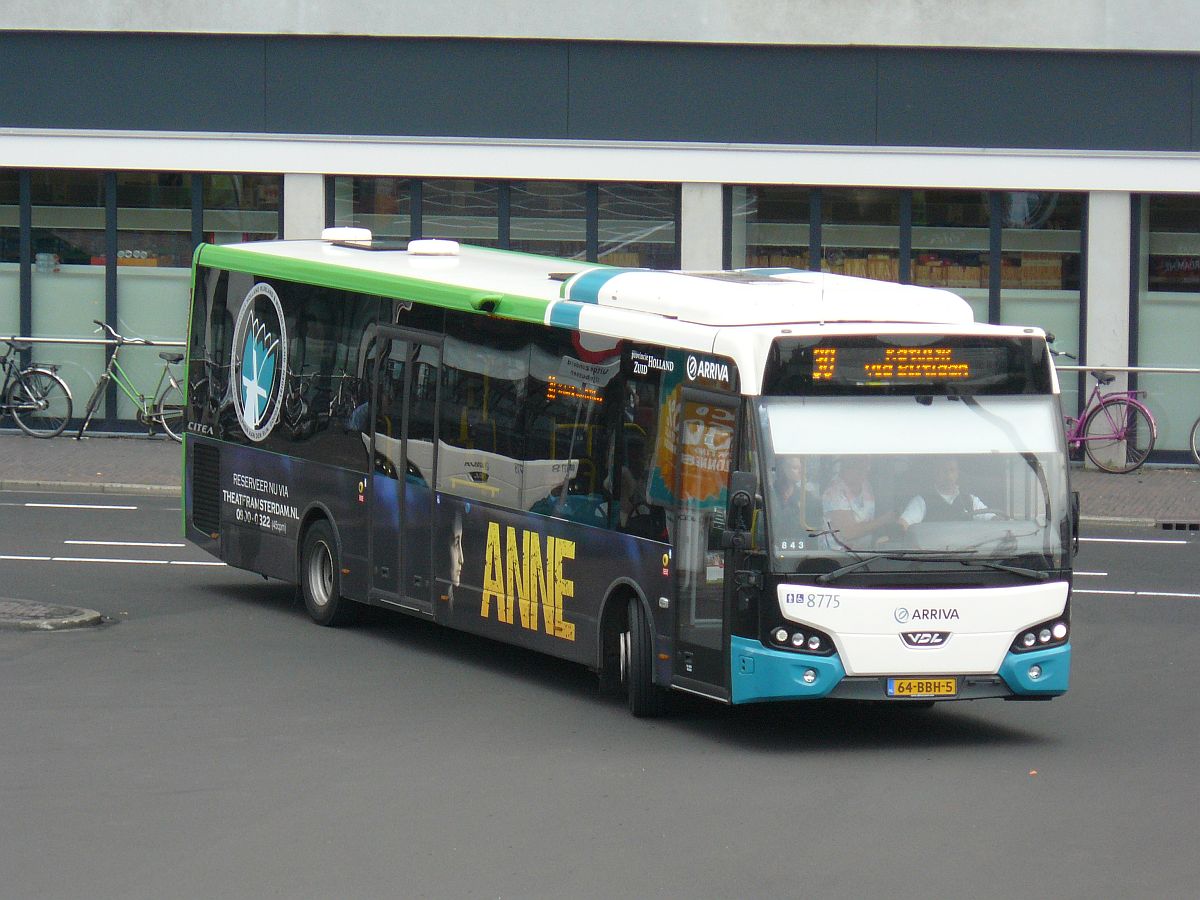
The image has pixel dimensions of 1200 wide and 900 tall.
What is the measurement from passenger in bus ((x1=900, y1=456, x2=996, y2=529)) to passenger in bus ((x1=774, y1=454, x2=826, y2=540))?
488mm

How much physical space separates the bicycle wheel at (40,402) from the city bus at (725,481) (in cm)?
1384

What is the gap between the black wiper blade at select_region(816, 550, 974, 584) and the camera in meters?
11.1

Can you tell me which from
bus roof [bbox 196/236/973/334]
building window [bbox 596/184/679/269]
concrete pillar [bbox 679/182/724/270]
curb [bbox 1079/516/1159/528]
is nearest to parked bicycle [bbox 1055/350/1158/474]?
curb [bbox 1079/516/1159/528]

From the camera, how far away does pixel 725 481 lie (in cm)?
1145

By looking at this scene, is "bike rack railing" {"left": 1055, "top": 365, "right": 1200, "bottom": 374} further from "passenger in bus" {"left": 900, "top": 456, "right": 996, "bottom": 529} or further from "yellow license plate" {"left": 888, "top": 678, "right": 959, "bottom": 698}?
"yellow license plate" {"left": 888, "top": 678, "right": 959, "bottom": 698}

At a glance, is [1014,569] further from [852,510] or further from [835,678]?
[835,678]

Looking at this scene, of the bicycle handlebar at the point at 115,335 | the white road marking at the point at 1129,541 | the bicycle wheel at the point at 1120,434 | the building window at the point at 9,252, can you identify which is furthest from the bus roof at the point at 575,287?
the building window at the point at 9,252

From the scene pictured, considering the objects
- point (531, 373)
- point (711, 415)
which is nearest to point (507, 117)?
point (531, 373)

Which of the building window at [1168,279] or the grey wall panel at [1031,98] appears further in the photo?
the building window at [1168,279]

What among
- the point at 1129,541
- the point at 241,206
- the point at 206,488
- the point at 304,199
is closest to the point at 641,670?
the point at 206,488

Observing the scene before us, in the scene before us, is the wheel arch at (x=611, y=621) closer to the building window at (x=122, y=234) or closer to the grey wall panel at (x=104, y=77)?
the building window at (x=122, y=234)

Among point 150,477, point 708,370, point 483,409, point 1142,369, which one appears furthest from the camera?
point 1142,369

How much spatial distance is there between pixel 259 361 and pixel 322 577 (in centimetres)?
199

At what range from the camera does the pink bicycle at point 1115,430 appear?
1032 inches
